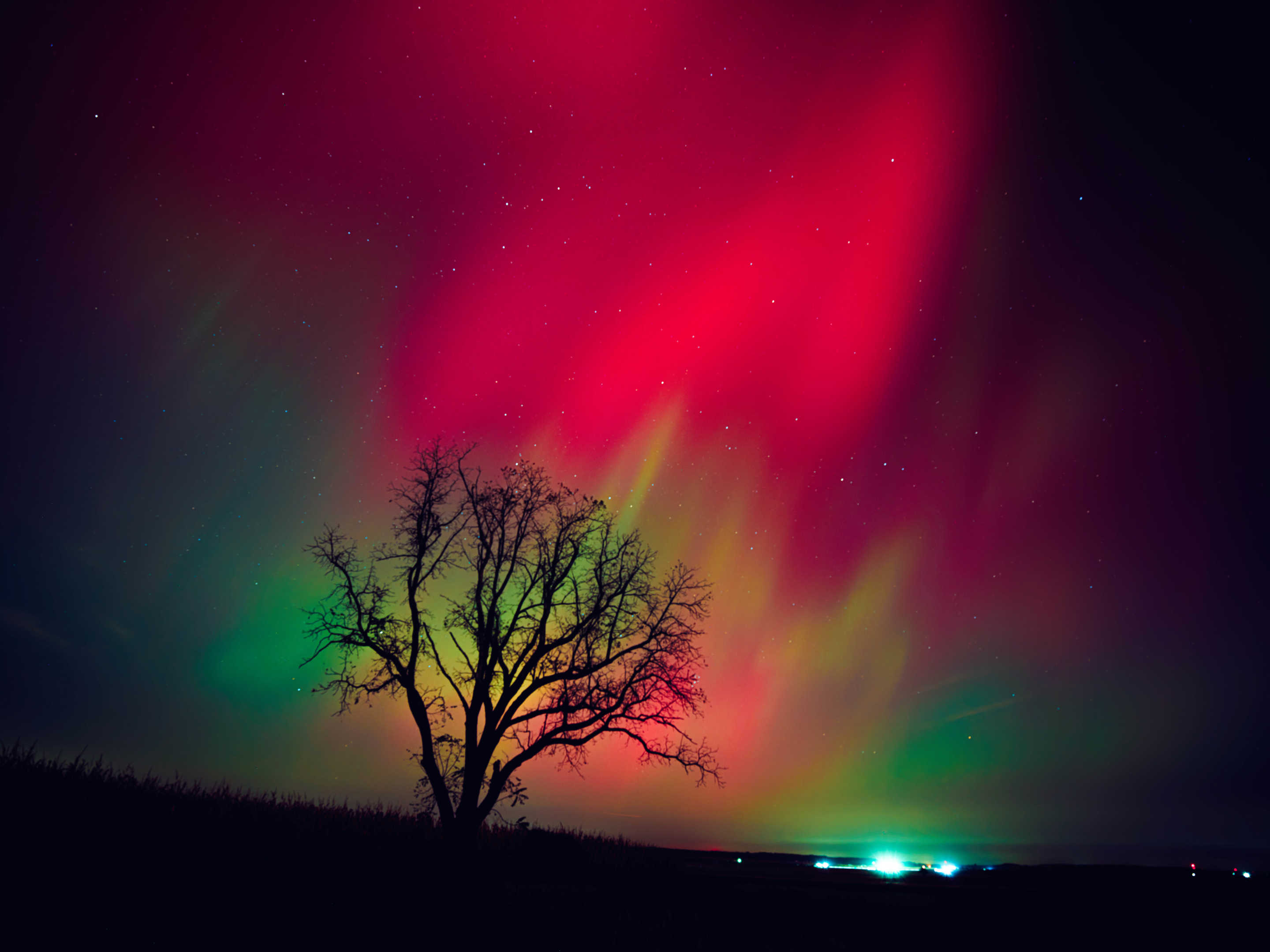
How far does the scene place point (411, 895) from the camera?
28.1 feet

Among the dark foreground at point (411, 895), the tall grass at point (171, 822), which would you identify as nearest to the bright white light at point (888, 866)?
the dark foreground at point (411, 895)

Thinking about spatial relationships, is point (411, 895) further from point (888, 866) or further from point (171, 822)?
point (888, 866)

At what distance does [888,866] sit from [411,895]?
18647 mm

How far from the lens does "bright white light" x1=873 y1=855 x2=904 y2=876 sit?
18703 mm

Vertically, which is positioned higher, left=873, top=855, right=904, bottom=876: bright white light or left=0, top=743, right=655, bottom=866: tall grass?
left=0, top=743, right=655, bottom=866: tall grass

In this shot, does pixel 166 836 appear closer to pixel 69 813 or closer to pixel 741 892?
pixel 69 813

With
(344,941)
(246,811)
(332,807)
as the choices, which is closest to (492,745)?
(332,807)

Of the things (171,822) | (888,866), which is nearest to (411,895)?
(171,822)

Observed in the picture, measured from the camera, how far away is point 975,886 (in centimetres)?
1437

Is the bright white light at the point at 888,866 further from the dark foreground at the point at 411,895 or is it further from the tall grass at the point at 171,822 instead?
the tall grass at the point at 171,822

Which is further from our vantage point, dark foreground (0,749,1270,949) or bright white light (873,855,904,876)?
bright white light (873,855,904,876)

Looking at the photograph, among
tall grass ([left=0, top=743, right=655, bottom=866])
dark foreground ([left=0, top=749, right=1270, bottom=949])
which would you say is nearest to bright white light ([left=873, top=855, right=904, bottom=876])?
dark foreground ([left=0, top=749, right=1270, bottom=949])

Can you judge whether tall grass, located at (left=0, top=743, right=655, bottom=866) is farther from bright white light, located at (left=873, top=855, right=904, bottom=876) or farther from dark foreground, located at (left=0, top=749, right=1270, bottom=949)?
bright white light, located at (left=873, top=855, right=904, bottom=876)

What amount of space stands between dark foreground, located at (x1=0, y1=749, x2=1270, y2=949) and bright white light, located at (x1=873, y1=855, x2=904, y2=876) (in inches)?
125
